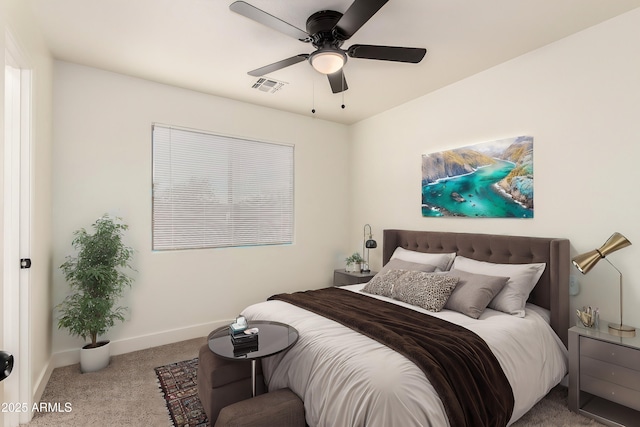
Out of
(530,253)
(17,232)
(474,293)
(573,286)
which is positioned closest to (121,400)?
(17,232)

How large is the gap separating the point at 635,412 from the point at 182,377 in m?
3.33

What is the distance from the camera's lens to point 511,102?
10.2 feet

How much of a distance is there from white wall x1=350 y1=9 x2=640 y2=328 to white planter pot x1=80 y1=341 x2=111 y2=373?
3516mm

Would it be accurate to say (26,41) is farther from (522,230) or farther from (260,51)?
(522,230)

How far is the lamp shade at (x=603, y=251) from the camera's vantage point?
228 centimetres

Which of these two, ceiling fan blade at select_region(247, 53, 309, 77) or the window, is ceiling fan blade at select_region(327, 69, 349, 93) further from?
the window

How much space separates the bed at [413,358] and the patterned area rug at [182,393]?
0.57m

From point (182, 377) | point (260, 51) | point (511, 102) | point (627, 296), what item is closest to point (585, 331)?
point (627, 296)

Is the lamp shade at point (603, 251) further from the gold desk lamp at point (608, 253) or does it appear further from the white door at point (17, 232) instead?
the white door at point (17, 232)

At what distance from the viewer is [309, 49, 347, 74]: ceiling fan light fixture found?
88.1 inches

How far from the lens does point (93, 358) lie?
9.59 feet

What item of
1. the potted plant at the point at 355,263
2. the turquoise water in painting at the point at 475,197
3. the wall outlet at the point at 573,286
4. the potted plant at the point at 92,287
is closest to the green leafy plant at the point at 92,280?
the potted plant at the point at 92,287

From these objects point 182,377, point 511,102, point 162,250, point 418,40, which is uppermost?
point 418,40

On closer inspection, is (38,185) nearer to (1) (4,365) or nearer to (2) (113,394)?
(2) (113,394)
